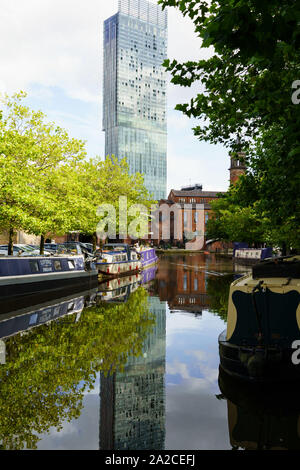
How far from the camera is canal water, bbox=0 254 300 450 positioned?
5.14 meters

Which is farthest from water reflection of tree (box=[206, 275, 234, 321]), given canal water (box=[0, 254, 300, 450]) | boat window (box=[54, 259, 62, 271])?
boat window (box=[54, 259, 62, 271])

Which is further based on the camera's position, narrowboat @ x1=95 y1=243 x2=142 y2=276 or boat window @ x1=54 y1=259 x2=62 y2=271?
narrowboat @ x1=95 y1=243 x2=142 y2=276

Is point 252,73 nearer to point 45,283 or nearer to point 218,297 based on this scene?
point 218,297

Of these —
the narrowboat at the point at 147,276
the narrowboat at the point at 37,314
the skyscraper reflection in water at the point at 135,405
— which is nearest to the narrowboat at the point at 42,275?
the narrowboat at the point at 37,314

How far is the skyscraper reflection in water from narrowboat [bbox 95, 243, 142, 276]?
1751 cm

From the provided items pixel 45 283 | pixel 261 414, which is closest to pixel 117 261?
pixel 45 283

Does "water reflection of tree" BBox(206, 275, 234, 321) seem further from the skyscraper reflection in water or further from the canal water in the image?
the skyscraper reflection in water

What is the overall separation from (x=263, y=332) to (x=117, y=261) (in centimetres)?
2145

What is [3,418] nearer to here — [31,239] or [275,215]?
[275,215]

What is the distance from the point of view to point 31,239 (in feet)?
157

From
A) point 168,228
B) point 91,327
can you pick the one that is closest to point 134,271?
point 91,327

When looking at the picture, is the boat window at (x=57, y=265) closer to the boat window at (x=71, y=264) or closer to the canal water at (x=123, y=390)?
the boat window at (x=71, y=264)
